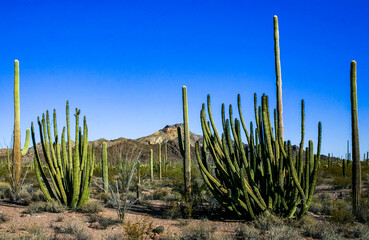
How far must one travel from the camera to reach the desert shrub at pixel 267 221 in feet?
27.8

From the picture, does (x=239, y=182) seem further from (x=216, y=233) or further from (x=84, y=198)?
(x=84, y=198)

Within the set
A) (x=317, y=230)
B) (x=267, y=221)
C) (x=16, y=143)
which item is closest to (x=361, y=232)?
(x=317, y=230)

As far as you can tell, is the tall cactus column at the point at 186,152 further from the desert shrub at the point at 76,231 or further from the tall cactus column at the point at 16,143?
the tall cactus column at the point at 16,143

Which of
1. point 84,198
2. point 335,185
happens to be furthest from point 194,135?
point 84,198

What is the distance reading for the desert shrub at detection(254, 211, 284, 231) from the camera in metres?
8.48

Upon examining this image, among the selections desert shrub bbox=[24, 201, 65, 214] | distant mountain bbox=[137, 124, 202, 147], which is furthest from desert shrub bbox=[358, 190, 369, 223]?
distant mountain bbox=[137, 124, 202, 147]

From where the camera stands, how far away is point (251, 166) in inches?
365

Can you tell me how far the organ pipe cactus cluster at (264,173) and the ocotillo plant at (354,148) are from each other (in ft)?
6.22

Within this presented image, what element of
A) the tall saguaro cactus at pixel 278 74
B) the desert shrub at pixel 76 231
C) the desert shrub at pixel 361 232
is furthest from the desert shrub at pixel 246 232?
the desert shrub at pixel 76 231

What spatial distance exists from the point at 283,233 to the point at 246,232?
2.42ft

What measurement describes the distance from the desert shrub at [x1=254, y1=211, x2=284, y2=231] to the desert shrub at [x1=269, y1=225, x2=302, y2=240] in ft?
Result: 0.86

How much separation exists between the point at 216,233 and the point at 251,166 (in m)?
1.84

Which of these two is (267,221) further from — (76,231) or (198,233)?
(76,231)

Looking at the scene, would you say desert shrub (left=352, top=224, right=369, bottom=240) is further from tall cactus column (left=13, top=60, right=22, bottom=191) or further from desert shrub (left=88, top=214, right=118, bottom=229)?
tall cactus column (left=13, top=60, right=22, bottom=191)
